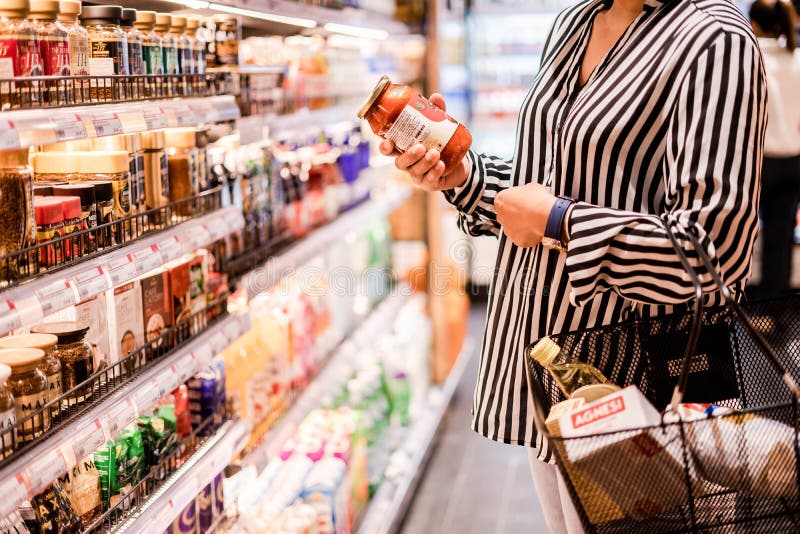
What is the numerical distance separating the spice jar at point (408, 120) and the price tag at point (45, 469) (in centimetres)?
76

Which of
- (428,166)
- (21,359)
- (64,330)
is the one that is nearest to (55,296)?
(21,359)

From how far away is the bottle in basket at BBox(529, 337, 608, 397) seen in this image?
133 centimetres

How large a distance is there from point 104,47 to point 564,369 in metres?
0.98

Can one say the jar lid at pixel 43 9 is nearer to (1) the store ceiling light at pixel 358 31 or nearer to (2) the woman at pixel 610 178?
(2) the woman at pixel 610 178

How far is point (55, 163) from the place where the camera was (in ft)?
5.62

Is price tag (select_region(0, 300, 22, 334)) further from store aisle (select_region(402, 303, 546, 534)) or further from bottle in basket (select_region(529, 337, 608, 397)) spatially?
store aisle (select_region(402, 303, 546, 534))

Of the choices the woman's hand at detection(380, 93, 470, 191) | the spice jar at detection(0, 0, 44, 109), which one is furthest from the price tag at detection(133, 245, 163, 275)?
the woman's hand at detection(380, 93, 470, 191)

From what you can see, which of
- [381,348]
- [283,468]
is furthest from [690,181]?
[381,348]

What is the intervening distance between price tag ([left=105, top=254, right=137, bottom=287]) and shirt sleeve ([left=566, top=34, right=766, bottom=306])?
0.75 meters

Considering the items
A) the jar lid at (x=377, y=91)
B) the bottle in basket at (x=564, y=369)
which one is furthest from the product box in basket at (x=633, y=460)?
the jar lid at (x=377, y=91)

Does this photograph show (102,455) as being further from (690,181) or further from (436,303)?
(436,303)

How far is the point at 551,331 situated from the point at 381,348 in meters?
2.49

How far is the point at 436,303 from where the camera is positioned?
184 inches

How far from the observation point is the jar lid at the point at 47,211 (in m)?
1.45
